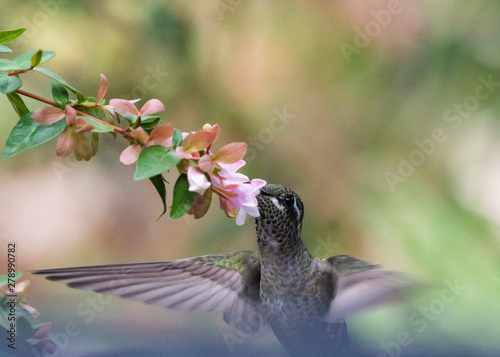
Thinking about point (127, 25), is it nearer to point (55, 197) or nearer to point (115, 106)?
point (55, 197)

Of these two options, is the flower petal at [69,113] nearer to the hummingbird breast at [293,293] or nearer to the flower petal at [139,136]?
the flower petal at [139,136]

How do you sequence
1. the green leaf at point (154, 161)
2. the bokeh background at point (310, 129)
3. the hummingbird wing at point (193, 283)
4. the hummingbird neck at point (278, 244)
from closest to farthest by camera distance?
the green leaf at point (154, 161)
the hummingbird wing at point (193, 283)
the hummingbird neck at point (278, 244)
the bokeh background at point (310, 129)

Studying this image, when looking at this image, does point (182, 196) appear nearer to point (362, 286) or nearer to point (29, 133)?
point (29, 133)

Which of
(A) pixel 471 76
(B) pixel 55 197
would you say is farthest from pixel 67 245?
(A) pixel 471 76

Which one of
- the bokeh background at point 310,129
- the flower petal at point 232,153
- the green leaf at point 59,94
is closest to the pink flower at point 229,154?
the flower petal at point 232,153

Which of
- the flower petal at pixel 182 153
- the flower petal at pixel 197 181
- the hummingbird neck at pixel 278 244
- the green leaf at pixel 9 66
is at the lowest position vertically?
the hummingbird neck at pixel 278 244

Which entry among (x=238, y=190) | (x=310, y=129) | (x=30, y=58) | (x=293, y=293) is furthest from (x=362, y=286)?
(x=310, y=129)

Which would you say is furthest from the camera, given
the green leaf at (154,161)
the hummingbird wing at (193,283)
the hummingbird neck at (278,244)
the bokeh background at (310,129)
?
the bokeh background at (310,129)
